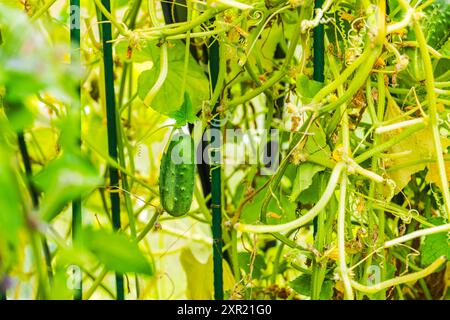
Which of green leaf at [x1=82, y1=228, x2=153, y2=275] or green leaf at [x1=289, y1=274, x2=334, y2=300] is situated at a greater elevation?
green leaf at [x1=82, y1=228, x2=153, y2=275]

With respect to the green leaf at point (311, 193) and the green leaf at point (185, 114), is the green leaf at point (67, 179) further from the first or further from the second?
the green leaf at point (311, 193)

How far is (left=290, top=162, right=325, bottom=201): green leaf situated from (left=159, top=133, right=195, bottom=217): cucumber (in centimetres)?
12

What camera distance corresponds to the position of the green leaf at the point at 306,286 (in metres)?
1.00

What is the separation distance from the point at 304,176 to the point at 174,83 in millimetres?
267

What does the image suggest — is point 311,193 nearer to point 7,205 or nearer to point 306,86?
point 306,86

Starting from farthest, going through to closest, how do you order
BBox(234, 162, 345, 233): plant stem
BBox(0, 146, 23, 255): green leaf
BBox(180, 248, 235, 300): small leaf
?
BBox(180, 248, 235, 300): small leaf
BBox(234, 162, 345, 233): plant stem
BBox(0, 146, 23, 255): green leaf

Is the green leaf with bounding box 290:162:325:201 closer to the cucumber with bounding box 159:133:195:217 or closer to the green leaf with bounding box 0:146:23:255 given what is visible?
the cucumber with bounding box 159:133:195:217

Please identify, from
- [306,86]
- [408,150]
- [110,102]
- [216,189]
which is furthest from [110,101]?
[408,150]

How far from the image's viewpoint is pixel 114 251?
0.54 m

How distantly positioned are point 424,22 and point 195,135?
327 mm

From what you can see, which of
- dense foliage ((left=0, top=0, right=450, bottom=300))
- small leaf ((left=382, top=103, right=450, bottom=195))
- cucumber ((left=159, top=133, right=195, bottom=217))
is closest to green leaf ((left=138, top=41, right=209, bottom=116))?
dense foliage ((left=0, top=0, right=450, bottom=300))

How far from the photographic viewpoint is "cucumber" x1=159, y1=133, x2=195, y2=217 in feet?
3.05

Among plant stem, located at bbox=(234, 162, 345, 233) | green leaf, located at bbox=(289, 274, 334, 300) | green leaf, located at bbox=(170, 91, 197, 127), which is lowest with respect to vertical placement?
green leaf, located at bbox=(289, 274, 334, 300)
